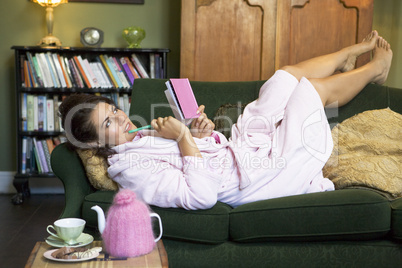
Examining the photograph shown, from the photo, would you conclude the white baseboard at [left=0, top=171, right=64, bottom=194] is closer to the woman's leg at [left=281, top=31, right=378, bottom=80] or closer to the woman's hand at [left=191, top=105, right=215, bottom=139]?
the woman's hand at [left=191, top=105, right=215, bottom=139]

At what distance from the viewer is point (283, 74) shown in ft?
7.43

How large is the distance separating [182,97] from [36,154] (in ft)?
6.54

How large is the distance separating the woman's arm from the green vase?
1.81 metres

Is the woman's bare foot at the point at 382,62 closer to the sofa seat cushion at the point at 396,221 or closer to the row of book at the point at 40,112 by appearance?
the sofa seat cushion at the point at 396,221

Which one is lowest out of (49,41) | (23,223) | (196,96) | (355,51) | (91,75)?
(23,223)

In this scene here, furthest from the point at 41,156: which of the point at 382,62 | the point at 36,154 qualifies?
the point at 382,62

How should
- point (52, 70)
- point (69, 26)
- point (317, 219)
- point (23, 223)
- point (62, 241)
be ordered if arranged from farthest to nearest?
1. point (69, 26)
2. point (52, 70)
3. point (23, 223)
4. point (317, 219)
5. point (62, 241)

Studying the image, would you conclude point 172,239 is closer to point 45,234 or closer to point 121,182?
point 121,182

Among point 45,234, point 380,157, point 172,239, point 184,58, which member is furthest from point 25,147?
point 380,157

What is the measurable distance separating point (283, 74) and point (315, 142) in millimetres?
387

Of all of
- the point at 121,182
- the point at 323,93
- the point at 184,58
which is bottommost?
the point at 121,182

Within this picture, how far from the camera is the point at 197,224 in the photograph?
1.76 meters

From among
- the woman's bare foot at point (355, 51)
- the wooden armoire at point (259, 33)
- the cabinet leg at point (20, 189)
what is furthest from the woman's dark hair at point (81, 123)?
the cabinet leg at point (20, 189)

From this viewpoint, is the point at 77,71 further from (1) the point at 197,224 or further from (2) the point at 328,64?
(1) the point at 197,224
